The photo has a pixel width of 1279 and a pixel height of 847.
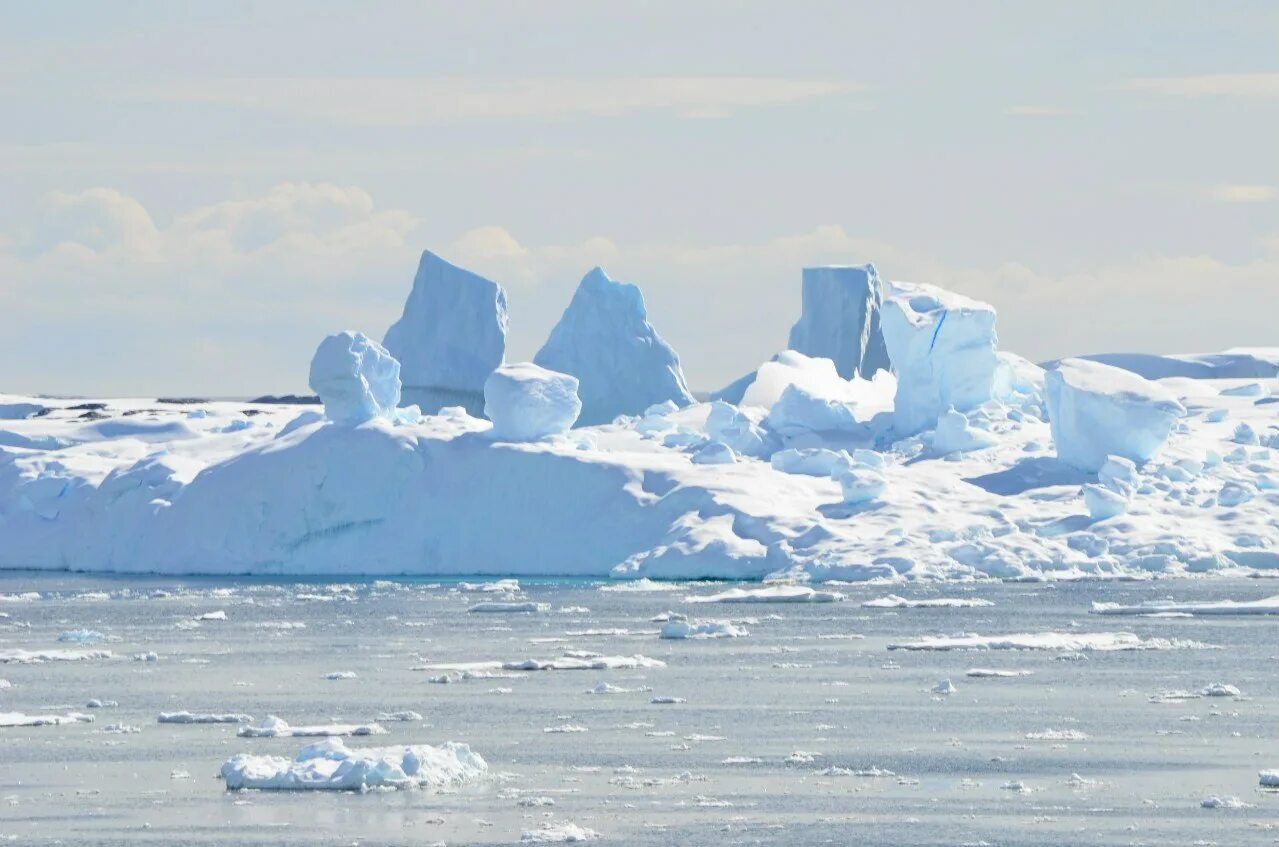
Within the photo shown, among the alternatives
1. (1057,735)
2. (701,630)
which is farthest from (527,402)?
(1057,735)

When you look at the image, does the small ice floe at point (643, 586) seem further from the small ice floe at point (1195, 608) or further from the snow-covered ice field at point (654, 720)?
the small ice floe at point (1195, 608)

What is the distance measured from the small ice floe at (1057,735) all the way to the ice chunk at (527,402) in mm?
23520

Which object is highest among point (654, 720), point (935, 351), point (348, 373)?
point (935, 351)

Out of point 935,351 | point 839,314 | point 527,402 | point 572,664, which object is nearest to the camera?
point 572,664

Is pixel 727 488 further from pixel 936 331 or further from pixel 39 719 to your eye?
pixel 39 719

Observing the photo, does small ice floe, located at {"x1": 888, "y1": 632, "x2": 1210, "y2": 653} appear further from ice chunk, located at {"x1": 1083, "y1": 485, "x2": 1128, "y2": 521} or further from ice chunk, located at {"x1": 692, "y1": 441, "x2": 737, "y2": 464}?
ice chunk, located at {"x1": 692, "y1": 441, "x2": 737, "y2": 464}

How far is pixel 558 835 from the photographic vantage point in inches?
644

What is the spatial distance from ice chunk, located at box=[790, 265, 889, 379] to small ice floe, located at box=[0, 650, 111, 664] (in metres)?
34.9

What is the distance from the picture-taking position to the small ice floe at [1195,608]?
3497 centimetres

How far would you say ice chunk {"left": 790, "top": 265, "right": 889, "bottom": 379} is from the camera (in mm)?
62681

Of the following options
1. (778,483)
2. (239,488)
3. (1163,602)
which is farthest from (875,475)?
(239,488)

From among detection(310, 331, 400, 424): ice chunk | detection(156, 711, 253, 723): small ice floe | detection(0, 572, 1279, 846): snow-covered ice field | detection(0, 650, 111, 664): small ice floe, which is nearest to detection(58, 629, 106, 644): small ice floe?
detection(0, 572, 1279, 846): snow-covered ice field

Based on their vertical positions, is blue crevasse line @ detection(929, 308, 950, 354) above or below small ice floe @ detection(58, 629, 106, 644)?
above

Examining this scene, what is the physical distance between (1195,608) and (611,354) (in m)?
26.1
